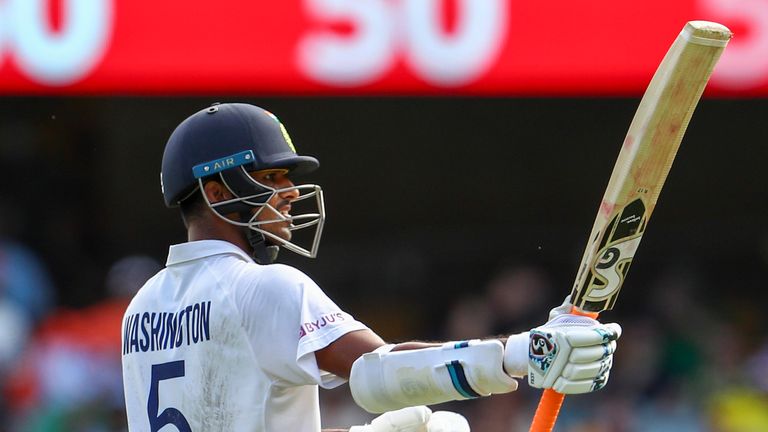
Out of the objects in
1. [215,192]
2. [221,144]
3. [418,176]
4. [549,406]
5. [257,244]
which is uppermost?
[221,144]

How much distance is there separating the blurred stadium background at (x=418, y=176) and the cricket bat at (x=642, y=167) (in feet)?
9.31

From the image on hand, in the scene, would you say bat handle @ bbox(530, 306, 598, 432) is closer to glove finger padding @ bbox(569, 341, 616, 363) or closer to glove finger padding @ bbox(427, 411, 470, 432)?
glove finger padding @ bbox(569, 341, 616, 363)

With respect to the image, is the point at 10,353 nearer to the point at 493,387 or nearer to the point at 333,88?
the point at 333,88

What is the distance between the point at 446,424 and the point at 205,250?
28.9 inches

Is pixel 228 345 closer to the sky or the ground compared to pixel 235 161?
closer to the ground

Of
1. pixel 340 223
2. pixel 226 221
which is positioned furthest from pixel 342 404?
pixel 226 221

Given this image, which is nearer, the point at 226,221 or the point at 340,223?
the point at 226,221

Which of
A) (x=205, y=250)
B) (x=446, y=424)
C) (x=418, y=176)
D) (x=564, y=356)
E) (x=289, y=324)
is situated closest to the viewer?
(x=564, y=356)

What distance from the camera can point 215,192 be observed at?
285 centimetres

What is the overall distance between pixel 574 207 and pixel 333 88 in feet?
8.42

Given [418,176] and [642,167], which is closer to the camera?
[642,167]

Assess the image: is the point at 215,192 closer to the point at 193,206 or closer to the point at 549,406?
the point at 193,206

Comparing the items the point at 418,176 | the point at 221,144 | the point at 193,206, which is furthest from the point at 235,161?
the point at 418,176

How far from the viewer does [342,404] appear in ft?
20.5
